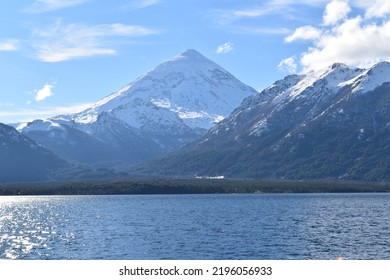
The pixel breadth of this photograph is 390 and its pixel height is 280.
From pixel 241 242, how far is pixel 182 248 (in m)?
16.3

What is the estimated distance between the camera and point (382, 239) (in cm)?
15400

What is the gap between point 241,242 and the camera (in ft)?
505

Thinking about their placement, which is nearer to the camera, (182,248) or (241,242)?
(182,248)
